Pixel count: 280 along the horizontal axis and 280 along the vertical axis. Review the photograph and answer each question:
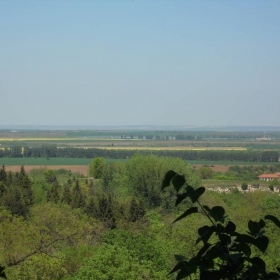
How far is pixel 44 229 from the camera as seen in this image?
26172 millimetres

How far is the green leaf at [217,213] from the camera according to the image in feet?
7.34

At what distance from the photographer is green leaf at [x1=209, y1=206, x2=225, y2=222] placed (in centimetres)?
224

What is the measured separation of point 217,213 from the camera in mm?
2248

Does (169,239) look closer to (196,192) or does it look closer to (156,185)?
(156,185)

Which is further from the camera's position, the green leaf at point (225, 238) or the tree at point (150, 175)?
the tree at point (150, 175)

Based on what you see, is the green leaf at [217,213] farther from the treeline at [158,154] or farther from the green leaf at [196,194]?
the treeline at [158,154]

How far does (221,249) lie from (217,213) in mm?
156

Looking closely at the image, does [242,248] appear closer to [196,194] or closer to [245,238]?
[245,238]

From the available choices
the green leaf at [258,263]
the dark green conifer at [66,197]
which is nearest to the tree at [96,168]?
the dark green conifer at [66,197]

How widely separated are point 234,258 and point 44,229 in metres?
25.0

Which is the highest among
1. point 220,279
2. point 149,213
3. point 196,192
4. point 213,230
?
point 196,192

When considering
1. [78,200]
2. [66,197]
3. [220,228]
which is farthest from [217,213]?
[66,197]

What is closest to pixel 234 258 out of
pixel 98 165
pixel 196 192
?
pixel 196 192

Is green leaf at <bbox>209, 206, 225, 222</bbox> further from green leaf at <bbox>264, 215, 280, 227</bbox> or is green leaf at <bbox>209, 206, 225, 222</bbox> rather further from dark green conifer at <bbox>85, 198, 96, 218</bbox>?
dark green conifer at <bbox>85, 198, 96, 218</bbox>
